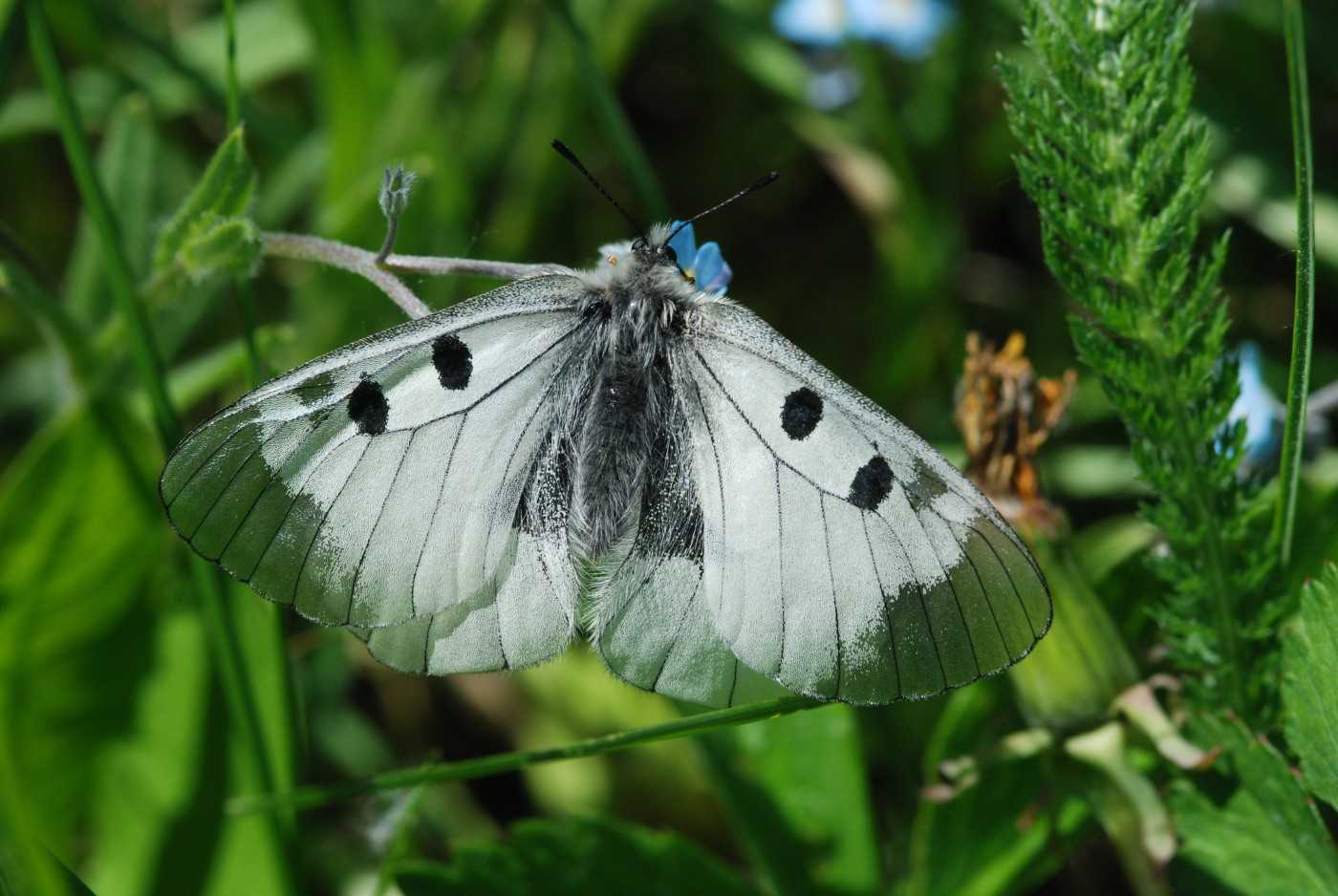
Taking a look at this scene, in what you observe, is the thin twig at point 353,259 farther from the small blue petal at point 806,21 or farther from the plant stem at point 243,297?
the small blue petal at point 806,21

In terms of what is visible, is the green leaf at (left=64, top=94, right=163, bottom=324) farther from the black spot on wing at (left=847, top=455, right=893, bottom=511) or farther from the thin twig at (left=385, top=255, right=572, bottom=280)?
the black spot on wing at (left=847, top=455, right=893, bottom=511)

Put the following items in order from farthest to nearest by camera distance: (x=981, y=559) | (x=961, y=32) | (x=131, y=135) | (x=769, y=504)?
1. (x=961, y=32)
2. (x=131, y=135)
3. (x=769, y=504)
4. (x=981, y=559)

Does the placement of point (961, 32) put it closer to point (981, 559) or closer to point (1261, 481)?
point (1261, 481)

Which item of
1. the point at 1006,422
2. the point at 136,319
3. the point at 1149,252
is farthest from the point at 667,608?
the point at 136,319

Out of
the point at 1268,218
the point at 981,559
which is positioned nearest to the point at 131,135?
the point at 981,559

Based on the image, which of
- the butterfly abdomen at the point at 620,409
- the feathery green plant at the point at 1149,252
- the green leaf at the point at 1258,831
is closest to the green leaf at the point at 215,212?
the butterfly abdomen at the point at 620,409

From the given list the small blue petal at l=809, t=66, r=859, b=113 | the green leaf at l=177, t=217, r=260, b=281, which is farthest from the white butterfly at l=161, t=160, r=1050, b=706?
the small blue petal at l=809, t=66, r=859, b=113
